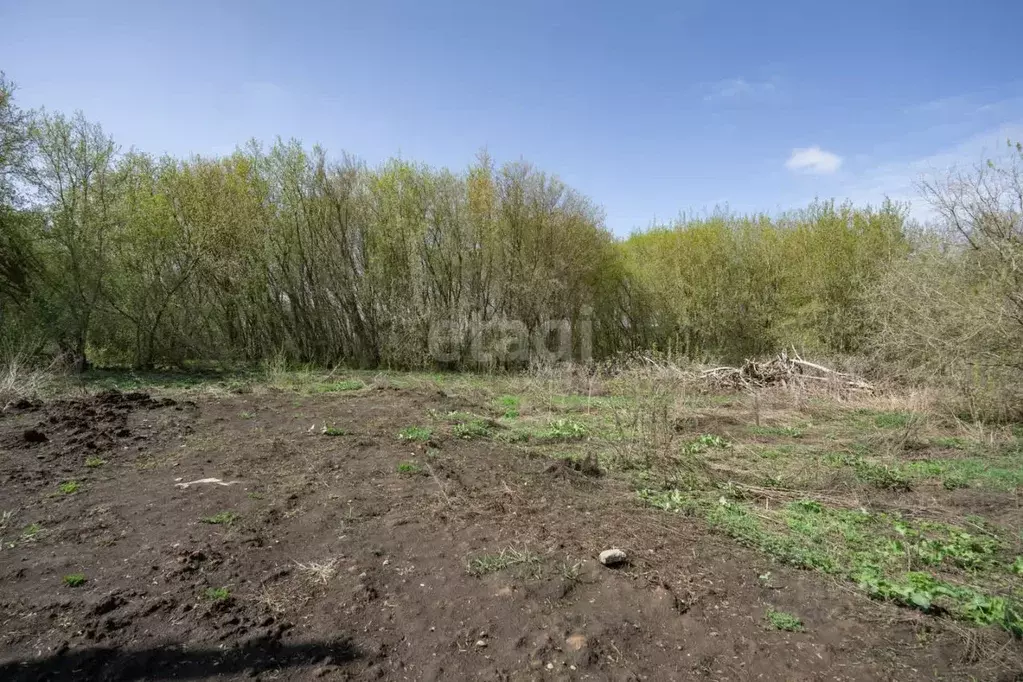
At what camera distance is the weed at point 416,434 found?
7085 millimetres

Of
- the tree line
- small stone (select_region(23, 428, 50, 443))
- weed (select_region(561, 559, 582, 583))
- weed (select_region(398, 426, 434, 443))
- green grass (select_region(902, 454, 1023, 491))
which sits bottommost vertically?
green grass (select_region(902, 454, 1023, 491))

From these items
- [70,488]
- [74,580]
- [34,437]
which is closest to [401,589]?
[74,580]

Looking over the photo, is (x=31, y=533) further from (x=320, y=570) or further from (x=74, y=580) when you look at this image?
(x=320, y=570)

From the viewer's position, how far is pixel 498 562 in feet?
12.6

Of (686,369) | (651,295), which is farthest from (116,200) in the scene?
(651,295)

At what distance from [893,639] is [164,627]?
3.99 m

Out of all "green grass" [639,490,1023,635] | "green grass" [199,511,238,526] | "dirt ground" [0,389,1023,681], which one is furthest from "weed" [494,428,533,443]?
"green grass" [199,511,238,526]

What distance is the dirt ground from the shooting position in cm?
296

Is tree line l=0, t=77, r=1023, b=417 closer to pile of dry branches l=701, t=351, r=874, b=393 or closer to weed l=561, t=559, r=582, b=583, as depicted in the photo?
pile of dry branches l=701, t=351, r=874, b=393

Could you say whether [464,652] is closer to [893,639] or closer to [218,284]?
[893,639]

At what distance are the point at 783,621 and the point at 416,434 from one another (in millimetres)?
4826

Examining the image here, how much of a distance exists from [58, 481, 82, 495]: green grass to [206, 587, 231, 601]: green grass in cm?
278

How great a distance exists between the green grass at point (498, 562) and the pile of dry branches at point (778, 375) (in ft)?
30.0

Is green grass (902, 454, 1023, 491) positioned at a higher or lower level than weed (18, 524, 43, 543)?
lower
